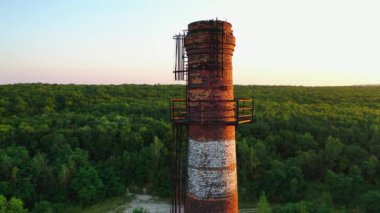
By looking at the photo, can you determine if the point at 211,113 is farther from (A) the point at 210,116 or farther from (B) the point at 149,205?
(B) the point at 149,205

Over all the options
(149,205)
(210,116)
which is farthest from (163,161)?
(210,116)

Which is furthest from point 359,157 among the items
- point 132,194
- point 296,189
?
point 132,194

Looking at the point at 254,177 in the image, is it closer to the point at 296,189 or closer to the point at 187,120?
the point at 296,189

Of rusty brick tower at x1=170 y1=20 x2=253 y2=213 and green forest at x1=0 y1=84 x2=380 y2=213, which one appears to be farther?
green forest at x1=0 y1=84 x2=380 y2=213

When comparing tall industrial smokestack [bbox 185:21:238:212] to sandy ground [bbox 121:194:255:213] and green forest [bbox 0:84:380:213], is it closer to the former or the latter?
green forest [bbox 0:84:380:213]

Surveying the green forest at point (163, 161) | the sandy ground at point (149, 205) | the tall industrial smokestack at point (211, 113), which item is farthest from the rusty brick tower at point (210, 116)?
the sandy ground at point (149, 205)

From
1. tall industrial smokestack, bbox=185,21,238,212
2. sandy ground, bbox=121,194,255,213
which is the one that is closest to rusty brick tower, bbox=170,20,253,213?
tall industrial smokestack, bbox=185,21,238,212
